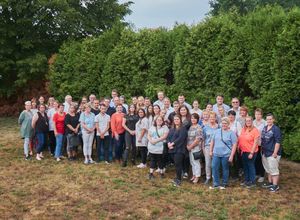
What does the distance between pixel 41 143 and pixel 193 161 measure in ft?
15.7

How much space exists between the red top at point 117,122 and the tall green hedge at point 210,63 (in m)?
2.99

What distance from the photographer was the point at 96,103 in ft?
38.6

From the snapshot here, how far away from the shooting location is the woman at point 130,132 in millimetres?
10898

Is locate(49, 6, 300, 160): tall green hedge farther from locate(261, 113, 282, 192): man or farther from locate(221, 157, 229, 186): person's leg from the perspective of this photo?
locate(221, 157, 229, 186): person's leg

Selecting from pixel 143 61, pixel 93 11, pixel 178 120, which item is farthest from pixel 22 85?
pixel 178 120

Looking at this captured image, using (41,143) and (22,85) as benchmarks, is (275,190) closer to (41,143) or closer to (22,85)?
(41,143)

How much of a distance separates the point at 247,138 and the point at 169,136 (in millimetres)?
1778

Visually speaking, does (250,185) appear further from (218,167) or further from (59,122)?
(59,122)

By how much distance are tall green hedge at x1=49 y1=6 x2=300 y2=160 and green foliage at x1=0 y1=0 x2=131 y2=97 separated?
10.5 feet

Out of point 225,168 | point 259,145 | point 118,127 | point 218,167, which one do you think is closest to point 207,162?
point 218,167

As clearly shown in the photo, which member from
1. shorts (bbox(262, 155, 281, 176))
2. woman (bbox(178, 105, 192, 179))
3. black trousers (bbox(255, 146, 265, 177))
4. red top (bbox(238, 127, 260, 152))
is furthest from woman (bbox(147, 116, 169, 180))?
shorts (bbox(262, 155, 281, 176))

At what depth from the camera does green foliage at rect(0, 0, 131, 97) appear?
20438mm

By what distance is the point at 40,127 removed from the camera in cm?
1164

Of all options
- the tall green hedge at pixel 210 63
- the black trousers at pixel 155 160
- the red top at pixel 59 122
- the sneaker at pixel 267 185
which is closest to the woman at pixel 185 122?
the black trousers at pixel 155 160
